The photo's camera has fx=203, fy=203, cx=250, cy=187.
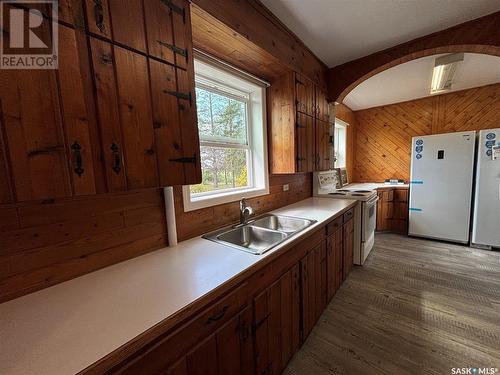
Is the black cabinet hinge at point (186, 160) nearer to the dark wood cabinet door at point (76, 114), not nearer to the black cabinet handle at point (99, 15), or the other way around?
A: the dark wood cabinet door at point (76, 114)

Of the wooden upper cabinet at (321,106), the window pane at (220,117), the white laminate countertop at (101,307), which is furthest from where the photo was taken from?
the wooden upper cabinet at (321,106)

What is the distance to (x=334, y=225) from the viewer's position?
1.96m

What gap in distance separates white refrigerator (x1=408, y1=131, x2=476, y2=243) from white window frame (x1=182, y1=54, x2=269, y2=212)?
2.89m

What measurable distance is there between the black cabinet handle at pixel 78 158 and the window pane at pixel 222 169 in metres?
0.87

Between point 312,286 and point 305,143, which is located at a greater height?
point 305,143

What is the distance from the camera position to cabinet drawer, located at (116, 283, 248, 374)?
0.62 m

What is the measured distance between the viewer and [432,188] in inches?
128

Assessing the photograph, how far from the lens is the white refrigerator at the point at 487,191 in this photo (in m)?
2.74

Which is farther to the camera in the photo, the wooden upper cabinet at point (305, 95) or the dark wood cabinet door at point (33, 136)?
the wooden upper cabinet at point (305, 95)

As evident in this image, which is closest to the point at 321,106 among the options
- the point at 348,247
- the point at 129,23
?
the point at 348,247

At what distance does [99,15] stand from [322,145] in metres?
2.37

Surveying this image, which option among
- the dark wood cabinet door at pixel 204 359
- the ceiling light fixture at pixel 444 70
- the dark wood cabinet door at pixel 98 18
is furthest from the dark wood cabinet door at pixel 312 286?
the ceiling light fixture at pixel 444 70

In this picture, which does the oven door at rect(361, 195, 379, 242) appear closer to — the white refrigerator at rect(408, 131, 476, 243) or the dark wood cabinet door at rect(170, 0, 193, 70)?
the white refrigerator at rect(408, 131, 476, 243)

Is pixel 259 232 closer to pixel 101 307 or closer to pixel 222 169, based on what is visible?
pixel 222 169
